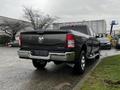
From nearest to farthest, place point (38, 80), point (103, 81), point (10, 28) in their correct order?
1. point (103, 81)
2. point (38, 80)
3. point (10, 28)

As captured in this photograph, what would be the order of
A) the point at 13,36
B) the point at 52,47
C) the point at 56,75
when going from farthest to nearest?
the point at 13,36, the point at 56,75, the point at 52,47

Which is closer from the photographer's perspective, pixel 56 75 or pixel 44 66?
pixel 56 75

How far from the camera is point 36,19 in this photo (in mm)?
54875

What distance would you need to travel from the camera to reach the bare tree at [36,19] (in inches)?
2143

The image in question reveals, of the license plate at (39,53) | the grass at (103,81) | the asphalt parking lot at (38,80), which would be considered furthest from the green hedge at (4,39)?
the grass at (103,81)

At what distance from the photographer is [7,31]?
48.3m

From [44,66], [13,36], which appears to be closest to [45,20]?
[13,36]

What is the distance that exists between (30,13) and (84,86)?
1950 inches

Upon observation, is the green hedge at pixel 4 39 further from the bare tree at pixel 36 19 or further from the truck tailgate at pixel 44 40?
the truck tailgate at pixel 44 40

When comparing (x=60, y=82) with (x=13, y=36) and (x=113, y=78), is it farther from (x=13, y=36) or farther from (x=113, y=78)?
(x=13, y=36)

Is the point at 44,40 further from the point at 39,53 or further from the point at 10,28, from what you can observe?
the point at 10,28

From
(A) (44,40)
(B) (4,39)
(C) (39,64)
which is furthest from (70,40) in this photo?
(B) (4,39)

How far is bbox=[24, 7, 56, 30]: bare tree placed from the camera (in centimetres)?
5444

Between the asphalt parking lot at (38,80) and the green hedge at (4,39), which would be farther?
the green hedge at (4,39)
